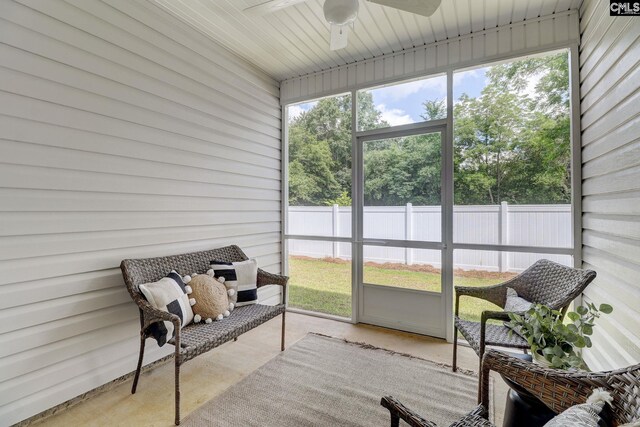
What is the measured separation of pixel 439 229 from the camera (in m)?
3.06

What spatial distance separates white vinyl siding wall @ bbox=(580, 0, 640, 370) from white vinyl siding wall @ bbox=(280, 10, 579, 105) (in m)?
0.19

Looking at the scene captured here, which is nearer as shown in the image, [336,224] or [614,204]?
[614,204]

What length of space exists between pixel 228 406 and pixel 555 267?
8.15ft

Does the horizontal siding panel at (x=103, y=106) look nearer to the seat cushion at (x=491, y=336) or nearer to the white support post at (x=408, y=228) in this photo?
the white support post at (x=408, y=228)

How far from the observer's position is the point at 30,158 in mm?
1784

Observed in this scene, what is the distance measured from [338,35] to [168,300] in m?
2.16

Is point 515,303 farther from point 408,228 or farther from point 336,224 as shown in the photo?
point 336,224

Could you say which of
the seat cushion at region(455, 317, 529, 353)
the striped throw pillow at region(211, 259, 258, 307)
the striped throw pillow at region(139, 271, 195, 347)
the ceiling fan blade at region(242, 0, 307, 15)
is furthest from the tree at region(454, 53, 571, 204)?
the striped throw pillow at region(139, 271, 195, 347)

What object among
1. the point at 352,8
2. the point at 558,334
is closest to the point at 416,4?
the point at 352,8

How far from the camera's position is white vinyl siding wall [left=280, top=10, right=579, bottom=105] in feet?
8.43

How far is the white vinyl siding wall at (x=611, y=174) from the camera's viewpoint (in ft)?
5.43

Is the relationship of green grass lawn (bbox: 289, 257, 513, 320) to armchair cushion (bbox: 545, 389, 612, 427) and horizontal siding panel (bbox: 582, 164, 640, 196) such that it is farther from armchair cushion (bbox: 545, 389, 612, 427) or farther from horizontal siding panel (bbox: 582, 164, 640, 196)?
armchair cushion (bbox: 545, 389, 612, 427)

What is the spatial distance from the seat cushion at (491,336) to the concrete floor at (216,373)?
0.44 metres

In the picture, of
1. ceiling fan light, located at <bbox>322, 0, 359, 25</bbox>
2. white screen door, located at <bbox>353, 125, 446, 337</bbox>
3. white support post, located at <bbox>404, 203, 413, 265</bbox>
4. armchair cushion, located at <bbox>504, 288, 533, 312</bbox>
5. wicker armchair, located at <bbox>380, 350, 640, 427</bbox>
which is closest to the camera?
wicker armchair, located at <bbox>380, 350, 640, 427</bbox>
